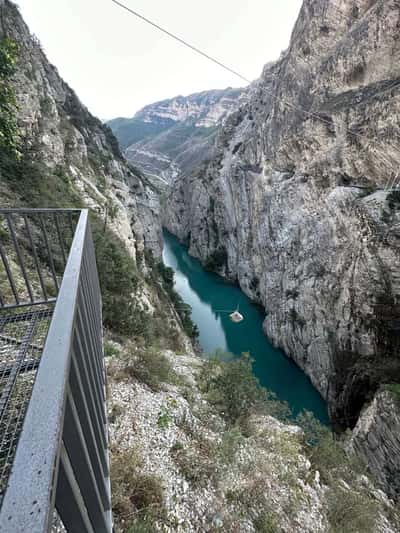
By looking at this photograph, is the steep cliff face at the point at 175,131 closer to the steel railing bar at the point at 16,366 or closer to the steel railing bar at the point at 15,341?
the steel railing bar at the point at 16,366

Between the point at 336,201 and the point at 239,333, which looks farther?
the point at 239,333

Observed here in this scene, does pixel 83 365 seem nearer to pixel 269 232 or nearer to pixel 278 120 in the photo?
pixel 269 232

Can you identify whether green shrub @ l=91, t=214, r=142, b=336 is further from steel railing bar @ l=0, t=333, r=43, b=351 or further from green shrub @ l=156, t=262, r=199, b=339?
green shrub @ l=156, t=262, r=199, b=339

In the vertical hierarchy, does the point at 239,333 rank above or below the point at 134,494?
below

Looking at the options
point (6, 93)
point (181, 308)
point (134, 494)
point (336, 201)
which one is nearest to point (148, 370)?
point (134, 494)

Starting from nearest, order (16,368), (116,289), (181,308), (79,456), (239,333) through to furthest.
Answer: (79,456)
(16,368)
(116,289)
(181,308)
(239,333)

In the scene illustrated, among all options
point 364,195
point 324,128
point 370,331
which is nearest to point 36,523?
point 370,331

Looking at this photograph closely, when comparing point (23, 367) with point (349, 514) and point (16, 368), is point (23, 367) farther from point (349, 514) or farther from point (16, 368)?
point (349, 514)

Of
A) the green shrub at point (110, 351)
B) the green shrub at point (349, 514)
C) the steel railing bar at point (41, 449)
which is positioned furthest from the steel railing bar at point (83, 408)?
the green shrub at point (349, 514)

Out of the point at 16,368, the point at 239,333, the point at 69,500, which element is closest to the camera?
the point at 69,500
